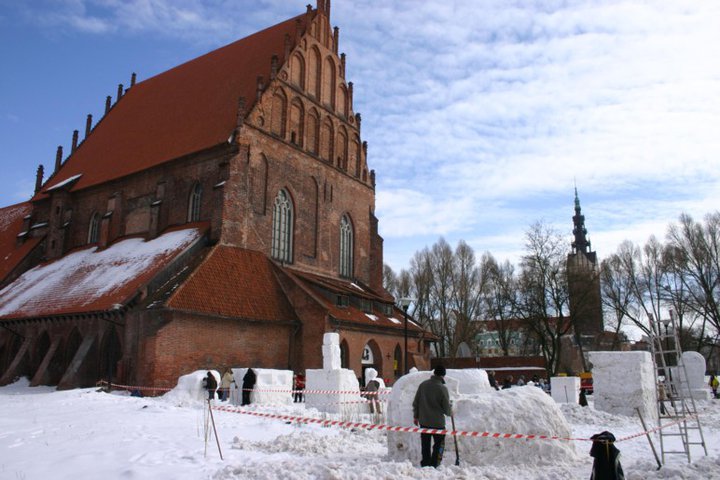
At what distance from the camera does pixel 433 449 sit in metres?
8.02

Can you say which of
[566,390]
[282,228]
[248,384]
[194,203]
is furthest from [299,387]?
[194,203]

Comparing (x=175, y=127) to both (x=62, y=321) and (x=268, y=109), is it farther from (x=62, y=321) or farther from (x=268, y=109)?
(x=62, y=321)

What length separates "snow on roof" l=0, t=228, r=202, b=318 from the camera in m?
24.0

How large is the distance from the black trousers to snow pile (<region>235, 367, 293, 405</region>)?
10087mm

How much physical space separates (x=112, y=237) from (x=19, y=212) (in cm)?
1306

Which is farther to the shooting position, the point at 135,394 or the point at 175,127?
the point at 175,127

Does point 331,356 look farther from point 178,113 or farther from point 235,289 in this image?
point 178,113

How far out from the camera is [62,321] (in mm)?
25422

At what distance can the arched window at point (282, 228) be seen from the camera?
1138 inches

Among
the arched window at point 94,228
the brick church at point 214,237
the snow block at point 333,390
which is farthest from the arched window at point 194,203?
the snow block at point 333,390

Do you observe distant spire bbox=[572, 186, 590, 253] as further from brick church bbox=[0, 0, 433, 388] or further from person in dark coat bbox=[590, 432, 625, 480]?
person in dark coat bbox=[590, 432, 625, 480]

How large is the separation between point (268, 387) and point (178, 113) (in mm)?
21124

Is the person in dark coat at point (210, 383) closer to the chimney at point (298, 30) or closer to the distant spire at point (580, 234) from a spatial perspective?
the chimney at point (298, 30)

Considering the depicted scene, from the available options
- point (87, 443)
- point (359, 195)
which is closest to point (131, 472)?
point (87, 443)
